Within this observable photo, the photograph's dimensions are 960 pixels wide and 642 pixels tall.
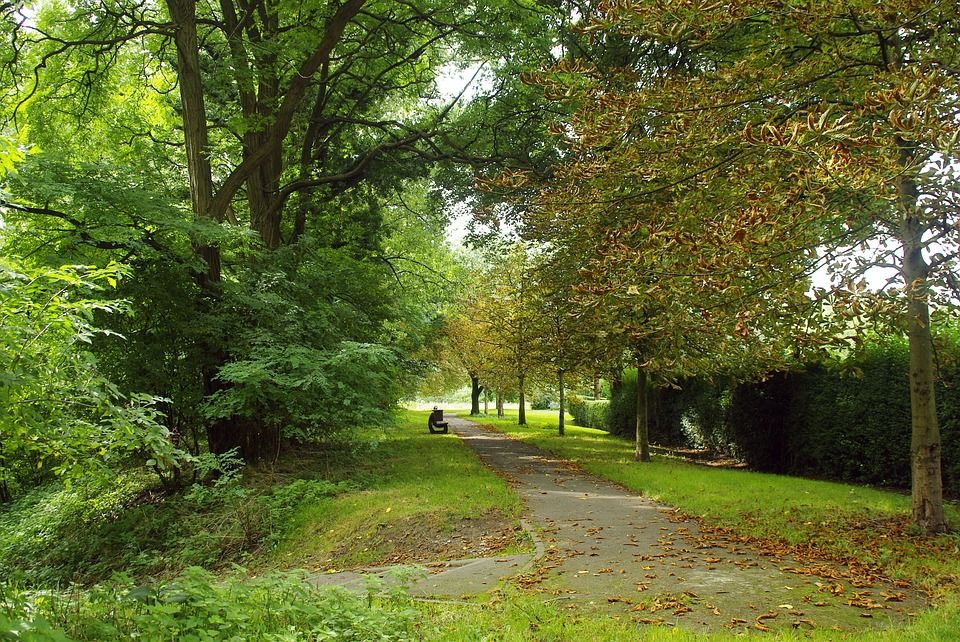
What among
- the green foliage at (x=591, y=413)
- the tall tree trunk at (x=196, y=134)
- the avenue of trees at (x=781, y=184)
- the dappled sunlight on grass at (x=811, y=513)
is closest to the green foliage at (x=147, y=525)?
the tall tree trunk at (x=196, y=134)

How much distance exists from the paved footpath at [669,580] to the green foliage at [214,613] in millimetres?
1534

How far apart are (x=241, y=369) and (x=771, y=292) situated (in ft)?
26.8

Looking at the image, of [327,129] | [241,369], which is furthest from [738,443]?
[327,129]

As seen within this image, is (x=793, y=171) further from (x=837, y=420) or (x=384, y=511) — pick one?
(x=837, y=420)

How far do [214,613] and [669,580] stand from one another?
3.98m

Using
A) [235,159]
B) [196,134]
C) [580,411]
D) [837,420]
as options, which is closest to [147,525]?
[196,134]

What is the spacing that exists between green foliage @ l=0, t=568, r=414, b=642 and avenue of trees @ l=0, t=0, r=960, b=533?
3.61 ft

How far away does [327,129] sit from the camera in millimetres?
17734

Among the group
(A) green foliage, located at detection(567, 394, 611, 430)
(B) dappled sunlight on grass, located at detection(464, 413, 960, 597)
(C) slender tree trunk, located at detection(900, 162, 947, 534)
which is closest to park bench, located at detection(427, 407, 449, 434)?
(A) green foliage, located at detection(567, 394, 611, 430)

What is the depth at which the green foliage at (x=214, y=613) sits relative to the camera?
3.74 meters

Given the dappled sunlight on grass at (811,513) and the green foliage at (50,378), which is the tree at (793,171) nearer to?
the dappled sunlight on grass at (811,513)

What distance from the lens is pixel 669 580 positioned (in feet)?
18.9

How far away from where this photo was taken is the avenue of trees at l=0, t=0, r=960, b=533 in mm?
5254

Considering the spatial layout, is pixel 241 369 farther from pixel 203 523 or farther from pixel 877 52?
pixel 877 52
